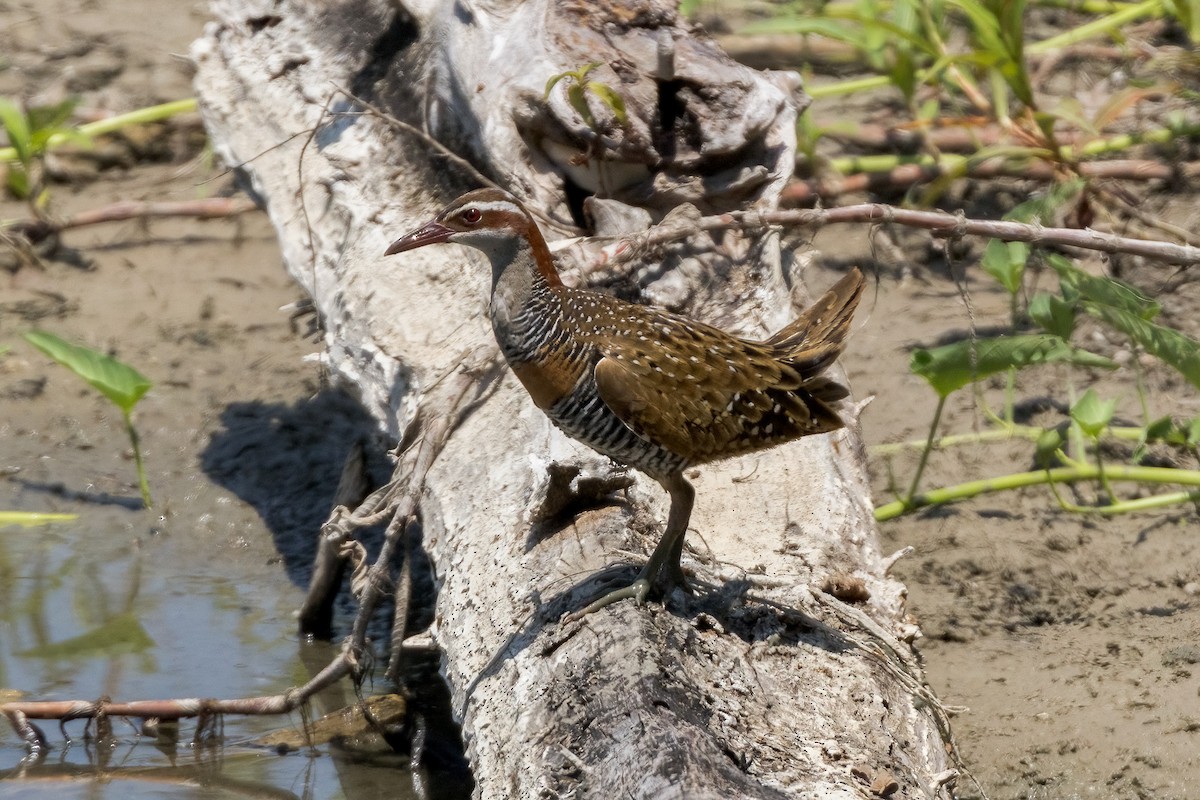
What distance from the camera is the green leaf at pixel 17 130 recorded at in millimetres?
6926

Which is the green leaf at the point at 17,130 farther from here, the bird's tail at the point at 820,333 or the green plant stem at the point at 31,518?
the bird's tail at the point at 820,333

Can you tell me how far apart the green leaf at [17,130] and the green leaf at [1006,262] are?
4602 millimetres

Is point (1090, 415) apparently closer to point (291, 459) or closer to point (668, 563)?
point (668, 563)

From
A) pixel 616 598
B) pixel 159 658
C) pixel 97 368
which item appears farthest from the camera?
pixel 97 368

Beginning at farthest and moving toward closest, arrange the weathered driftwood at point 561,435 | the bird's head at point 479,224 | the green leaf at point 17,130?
the green leaf at point 17,130, the bird's head at point 479,224, the weathered driftwood at point 561,435

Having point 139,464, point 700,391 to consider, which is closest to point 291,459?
point 139,464

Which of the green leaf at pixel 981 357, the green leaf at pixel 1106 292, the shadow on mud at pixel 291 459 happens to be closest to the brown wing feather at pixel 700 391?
the green leaf at pixel 981 357

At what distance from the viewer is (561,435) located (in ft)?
13.2

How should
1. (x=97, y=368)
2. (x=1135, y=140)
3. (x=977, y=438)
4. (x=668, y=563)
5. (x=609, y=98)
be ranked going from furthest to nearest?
(x=1135, y=140), (x=977, y=438), (x=97, y=368), (x=609, y=98), (x=668, y=563)

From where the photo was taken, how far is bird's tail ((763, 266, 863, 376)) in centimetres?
382

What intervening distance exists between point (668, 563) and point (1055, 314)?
85.7 inches

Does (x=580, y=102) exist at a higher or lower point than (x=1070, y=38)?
higher

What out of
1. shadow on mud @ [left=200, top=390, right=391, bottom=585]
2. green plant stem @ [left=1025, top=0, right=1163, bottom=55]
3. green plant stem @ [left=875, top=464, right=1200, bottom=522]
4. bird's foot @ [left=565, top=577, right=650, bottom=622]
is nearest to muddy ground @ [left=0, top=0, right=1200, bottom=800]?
shadow on mud @ [left=200, top=390, right=391, bottom=585]

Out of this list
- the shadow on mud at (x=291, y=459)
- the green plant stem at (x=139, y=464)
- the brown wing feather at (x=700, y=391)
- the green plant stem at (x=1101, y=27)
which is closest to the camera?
the brown wing feather at (x=700, y=391)
